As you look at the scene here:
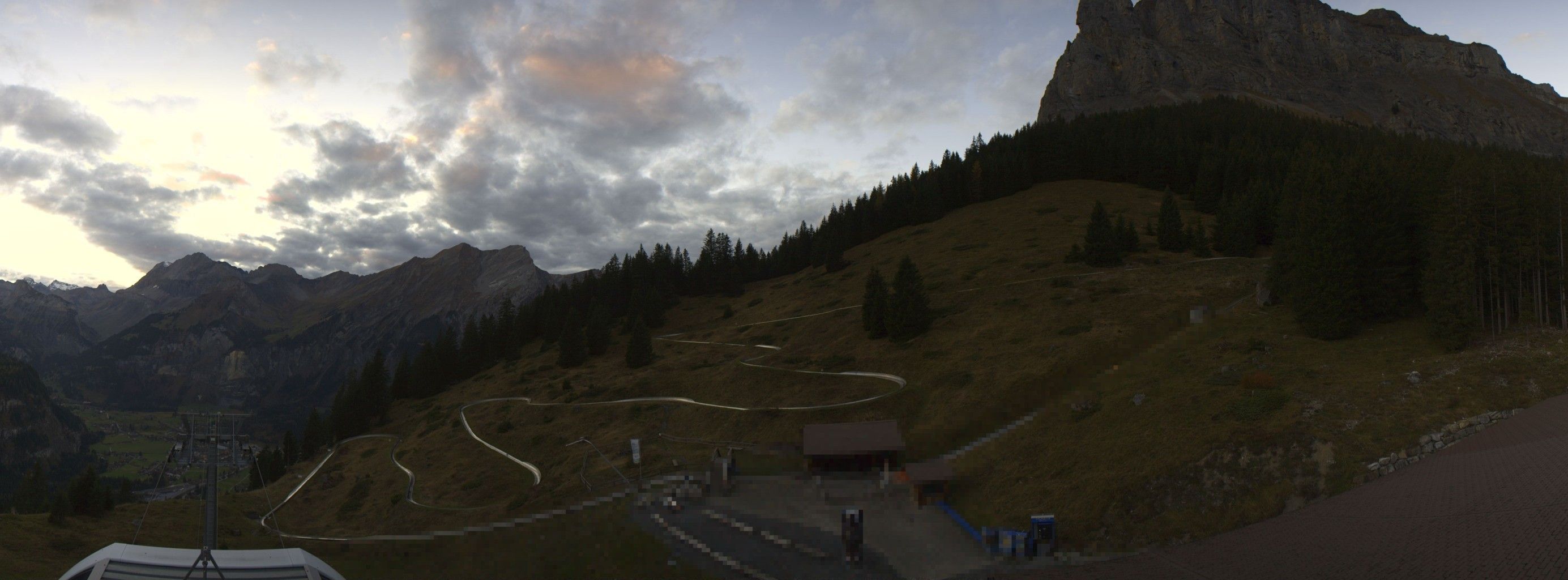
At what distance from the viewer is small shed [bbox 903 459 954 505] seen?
3994 cm

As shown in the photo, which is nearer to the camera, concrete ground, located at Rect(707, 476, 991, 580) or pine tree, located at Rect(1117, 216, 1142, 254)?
concrete ground, located at Rect(707, 476, 991, 580)

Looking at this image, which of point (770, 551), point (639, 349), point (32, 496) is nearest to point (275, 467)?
point (32, 496)

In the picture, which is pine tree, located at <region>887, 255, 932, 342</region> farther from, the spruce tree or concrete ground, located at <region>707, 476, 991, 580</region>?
the spruce tree

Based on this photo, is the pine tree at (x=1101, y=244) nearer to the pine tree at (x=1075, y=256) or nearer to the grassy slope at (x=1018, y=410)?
the pine tree at (x=1075, y=256)

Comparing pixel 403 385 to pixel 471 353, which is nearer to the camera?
pixel 403 385

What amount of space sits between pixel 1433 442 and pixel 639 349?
78356mm

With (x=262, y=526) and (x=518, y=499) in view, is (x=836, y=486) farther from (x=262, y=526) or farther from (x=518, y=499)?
(x=262, y=526)

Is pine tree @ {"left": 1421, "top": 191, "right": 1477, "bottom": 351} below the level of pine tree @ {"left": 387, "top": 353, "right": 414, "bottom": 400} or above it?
above

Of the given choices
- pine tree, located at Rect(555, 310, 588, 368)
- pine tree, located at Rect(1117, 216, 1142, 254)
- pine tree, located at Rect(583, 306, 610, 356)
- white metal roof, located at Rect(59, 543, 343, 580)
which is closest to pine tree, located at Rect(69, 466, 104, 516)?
white metal roof, located at Rect(59, 543, 343, 580)

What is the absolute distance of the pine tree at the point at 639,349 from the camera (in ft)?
303

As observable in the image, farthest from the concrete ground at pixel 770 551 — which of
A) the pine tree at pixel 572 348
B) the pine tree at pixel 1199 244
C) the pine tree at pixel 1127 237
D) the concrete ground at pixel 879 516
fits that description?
the pine tree at pixel 1199 244

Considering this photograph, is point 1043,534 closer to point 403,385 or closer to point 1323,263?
point 1323,263

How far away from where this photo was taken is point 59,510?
156 ft

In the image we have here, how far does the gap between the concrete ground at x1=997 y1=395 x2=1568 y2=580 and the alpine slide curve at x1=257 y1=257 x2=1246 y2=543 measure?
55.6 feet
